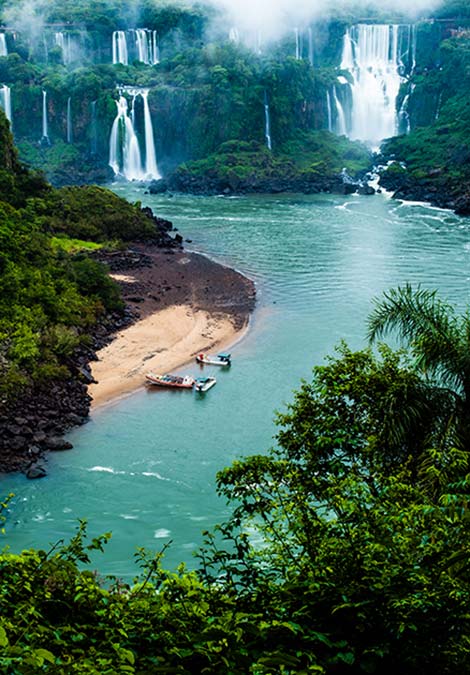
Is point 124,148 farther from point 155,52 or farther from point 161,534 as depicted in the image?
point 161,534

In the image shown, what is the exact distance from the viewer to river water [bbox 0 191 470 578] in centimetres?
2089

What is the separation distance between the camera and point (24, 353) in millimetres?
28406

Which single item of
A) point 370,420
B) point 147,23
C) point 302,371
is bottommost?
point 302,371

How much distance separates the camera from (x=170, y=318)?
3825 cm

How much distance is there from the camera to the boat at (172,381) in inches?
1171

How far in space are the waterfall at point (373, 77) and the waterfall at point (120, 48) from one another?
27.8m

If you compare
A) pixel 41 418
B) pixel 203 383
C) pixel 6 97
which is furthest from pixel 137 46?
pixel 41 418

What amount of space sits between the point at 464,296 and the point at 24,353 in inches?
898

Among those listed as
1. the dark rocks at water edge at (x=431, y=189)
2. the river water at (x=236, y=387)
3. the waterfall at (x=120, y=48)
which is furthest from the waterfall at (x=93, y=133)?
the dark rocks at water edge at (x=431, y=189)

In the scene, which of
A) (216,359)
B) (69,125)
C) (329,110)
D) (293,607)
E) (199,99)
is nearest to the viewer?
(293,607)

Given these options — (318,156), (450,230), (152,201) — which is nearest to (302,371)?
(450,230)

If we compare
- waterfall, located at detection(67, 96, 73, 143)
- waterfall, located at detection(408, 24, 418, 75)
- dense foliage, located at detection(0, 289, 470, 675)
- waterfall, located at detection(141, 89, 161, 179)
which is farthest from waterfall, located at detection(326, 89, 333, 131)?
dense foliage, located at detection(0, 289, 470, 675)

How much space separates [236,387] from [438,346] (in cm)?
1705

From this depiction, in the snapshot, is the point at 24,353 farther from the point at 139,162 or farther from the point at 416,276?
the point at 139,162
